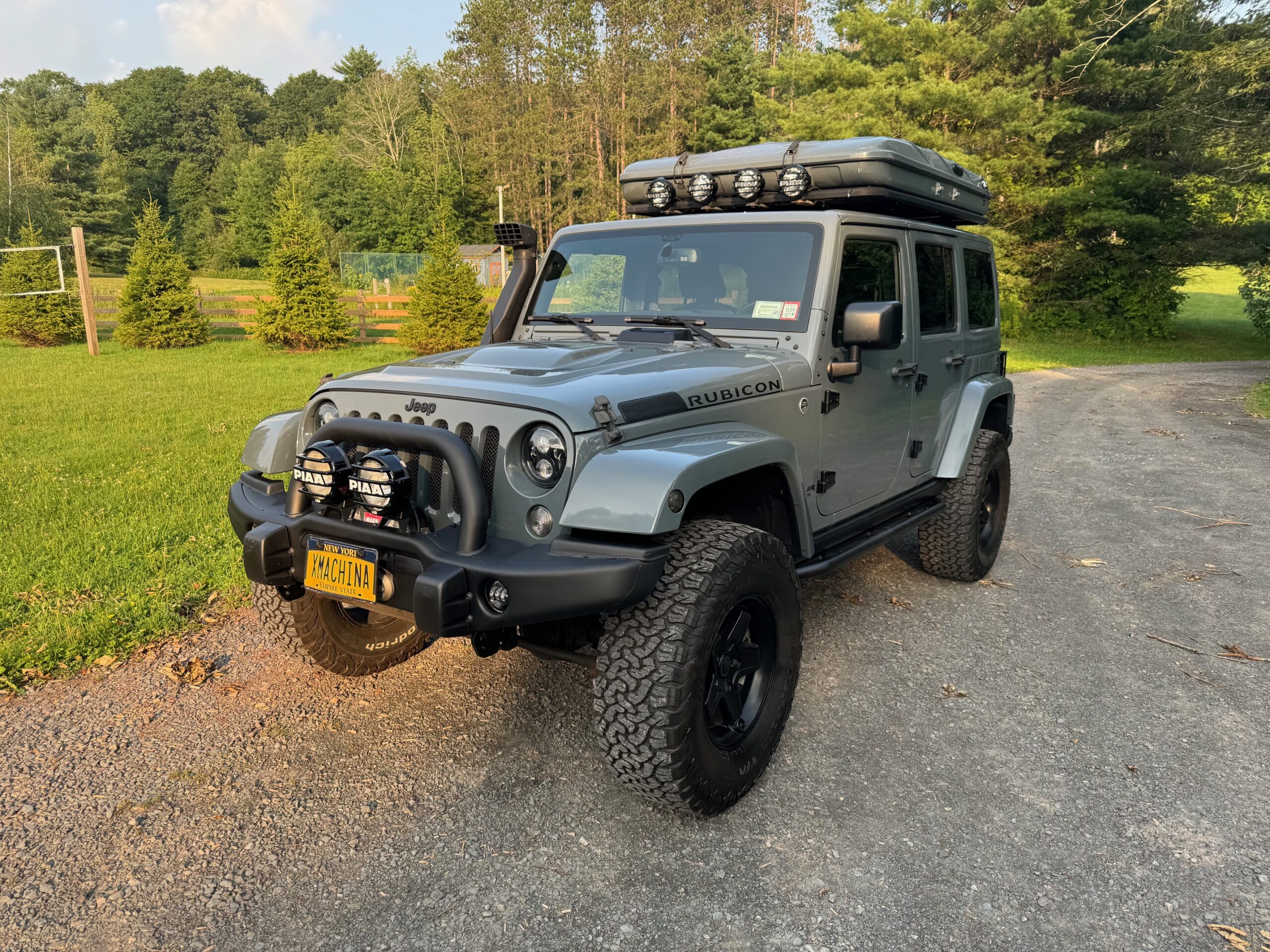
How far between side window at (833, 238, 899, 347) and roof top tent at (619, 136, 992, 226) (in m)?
0.27

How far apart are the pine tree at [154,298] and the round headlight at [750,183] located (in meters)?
21.0

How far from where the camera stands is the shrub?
23078 mm

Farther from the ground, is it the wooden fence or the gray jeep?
the wooden fence

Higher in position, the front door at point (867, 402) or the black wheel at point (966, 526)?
the front door at point (867, 402)

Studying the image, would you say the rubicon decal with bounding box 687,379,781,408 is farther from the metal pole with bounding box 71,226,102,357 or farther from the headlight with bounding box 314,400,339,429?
the metal pole with bounding box 71,226,102,357

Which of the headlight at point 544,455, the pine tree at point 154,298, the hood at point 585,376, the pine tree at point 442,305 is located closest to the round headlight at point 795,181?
the hood at point 585,376

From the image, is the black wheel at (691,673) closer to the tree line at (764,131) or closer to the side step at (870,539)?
the side step at (870,539)

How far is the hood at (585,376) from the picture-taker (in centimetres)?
293

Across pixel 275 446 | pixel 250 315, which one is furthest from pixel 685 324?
pixel 250 315

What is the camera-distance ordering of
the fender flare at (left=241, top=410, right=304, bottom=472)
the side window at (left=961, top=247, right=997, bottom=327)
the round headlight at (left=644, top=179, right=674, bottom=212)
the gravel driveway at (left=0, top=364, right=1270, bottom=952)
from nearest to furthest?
the gravel driveway at (left=0, top=364, right=1270, bottom=952), the fender flare at (left=241, top=410, right=304, bottom=472), the round headlight at (left=644, top=179, right=674, bottom=212), the side window at (left=961, top=247, right=997, bottom=327)

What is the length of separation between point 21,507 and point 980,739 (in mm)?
6823

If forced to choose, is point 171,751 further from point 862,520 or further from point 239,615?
point 862,520

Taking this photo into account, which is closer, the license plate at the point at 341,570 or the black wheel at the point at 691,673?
the black wheel at the point at 691,673

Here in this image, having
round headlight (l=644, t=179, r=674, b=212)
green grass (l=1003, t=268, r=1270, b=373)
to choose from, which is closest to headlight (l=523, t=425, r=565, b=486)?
round headlight (l=644, t=179, r=674, b=212)
